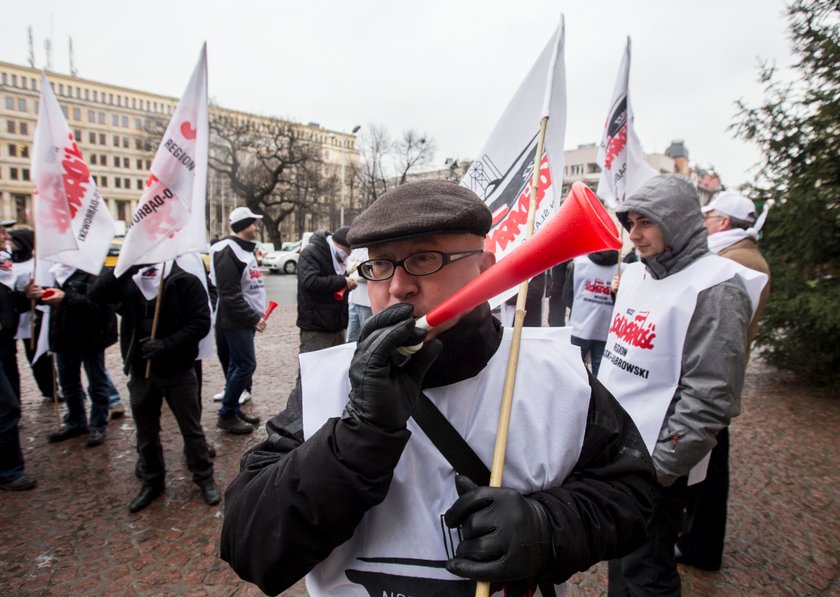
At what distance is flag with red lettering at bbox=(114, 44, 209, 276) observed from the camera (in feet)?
12.4

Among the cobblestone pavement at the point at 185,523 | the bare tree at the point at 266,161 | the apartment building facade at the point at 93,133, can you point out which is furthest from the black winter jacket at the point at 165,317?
the apartment building facade at the point at 93,133

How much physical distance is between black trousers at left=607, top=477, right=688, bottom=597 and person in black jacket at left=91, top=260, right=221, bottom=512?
3.07 metres

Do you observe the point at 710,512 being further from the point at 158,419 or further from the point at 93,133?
the point at 93,133

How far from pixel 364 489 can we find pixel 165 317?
11.3ft

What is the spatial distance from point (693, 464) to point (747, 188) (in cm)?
714

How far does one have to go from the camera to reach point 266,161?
46.5m

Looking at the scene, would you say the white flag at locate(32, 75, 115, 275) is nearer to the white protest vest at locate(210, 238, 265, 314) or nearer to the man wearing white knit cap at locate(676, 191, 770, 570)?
the white protest vest at locate(210, 238, 265, 314)

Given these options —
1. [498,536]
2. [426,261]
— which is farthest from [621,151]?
[498,536]

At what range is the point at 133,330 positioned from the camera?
3924mm

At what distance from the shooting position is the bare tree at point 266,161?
4353cm

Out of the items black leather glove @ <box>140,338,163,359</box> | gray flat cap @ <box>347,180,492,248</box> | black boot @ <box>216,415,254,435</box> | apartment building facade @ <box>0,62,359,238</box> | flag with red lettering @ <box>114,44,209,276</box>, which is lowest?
black boot @ <box>216,415,254,435</box>

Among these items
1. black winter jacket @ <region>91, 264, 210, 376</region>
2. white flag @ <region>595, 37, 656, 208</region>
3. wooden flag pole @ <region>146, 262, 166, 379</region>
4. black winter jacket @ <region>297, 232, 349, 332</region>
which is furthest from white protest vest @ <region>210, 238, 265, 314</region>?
white flag @ <region>595, 37, 656, 208</region>

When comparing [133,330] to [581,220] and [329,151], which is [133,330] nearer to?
[581,220]

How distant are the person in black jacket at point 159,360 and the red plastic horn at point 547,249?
11.0ft
